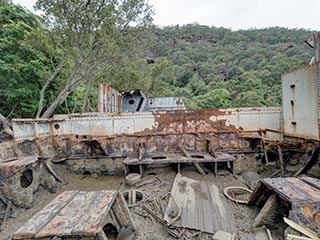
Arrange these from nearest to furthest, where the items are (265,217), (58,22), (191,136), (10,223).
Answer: (265,217) → (10,223) → (191,136) → (58,22)

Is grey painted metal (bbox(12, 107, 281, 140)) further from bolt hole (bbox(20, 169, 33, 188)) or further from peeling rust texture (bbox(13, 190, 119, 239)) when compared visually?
peeling rust texture (bbox(13, 190, 119, 239))

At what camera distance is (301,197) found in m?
1.81

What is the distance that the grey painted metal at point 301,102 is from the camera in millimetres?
3354

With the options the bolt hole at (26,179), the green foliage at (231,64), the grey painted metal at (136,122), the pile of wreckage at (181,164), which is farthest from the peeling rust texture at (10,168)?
the green foliage at (231,64)

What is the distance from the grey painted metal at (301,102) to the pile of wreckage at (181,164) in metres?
0.02

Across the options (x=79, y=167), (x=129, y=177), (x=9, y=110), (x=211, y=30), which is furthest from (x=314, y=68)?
(x=211, y=30)

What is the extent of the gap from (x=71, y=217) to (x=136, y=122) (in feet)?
12.1

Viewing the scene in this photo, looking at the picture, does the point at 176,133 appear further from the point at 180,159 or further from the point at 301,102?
the point at 301,102

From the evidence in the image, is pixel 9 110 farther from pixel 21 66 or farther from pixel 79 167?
pixel 79 167

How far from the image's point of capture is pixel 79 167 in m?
5.11

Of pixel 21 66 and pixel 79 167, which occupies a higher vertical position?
pixel 21 66

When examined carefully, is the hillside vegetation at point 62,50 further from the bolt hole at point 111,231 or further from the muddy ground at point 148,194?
the bolt hole at point 111,231

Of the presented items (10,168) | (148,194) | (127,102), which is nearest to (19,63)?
(127,102)

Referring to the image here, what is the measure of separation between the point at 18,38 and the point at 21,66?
1372 mm
